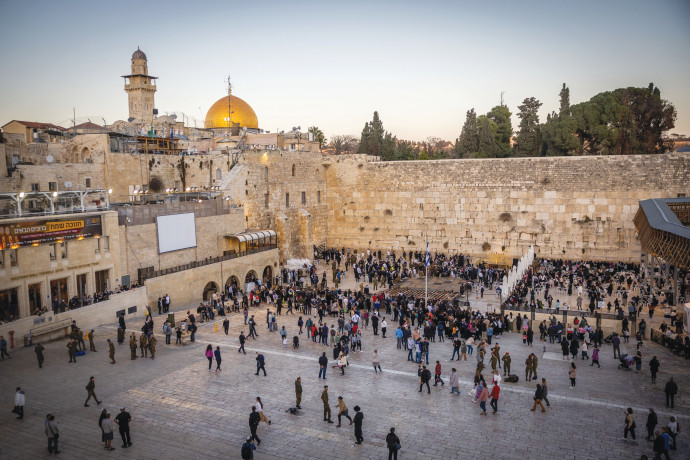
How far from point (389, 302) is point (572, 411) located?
9.90 meters

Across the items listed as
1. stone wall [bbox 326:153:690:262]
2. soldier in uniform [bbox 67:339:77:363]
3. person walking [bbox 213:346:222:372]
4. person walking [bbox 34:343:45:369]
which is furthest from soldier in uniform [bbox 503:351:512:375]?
stone wall [bbox 326:153:690:262]

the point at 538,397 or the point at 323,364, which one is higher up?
the point at 323,364

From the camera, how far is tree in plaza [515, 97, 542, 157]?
38.5m

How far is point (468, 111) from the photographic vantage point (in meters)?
40.7

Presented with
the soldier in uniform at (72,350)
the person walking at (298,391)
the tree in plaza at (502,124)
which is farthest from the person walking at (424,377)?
the tree in plaza at (502,124)

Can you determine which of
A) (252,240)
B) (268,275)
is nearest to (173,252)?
(252,240)

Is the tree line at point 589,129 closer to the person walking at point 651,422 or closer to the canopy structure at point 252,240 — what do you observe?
the canopy structure at point 252,240

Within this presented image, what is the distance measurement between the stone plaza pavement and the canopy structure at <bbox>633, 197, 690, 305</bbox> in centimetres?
315

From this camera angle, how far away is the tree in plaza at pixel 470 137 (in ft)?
130

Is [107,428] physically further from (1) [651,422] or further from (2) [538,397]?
(1) [651,422]

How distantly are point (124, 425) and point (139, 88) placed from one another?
4699 centimetres

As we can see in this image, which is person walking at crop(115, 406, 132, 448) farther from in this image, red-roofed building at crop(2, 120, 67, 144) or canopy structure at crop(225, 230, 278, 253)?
red-roofed building at crop(2, 120, 67, 144)

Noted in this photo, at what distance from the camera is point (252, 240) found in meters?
26.9

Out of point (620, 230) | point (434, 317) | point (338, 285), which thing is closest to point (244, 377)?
point (434, 317)
